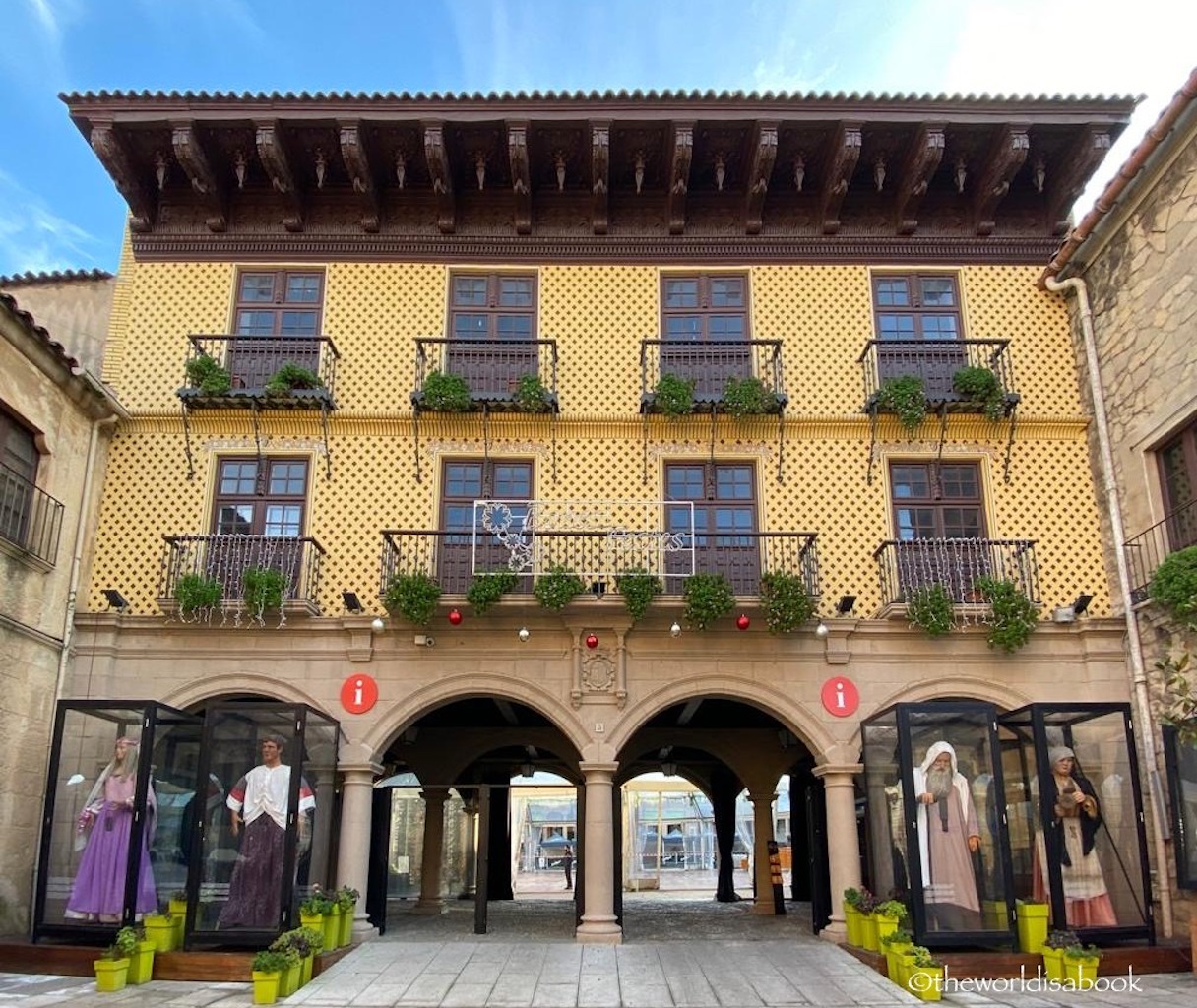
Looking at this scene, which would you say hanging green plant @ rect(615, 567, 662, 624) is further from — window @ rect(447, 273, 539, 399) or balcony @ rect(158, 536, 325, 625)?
balcony @ rect(158, 536, 325, 625)

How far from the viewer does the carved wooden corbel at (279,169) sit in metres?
14.4

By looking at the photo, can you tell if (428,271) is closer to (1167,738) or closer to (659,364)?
(659,364)

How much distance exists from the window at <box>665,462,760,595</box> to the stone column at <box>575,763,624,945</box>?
2589mm

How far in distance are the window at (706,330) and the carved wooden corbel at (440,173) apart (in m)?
3.29

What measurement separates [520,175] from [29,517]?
7.87m

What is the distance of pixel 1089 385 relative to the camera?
47.4ft

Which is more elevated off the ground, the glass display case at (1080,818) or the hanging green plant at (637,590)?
the hanging green plant at (637,590)

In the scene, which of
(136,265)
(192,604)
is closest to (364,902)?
(192,604)

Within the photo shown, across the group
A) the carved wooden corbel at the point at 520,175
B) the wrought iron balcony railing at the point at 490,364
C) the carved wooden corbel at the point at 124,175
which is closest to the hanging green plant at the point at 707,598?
the wrought iron balcony railing at the point at 490,364

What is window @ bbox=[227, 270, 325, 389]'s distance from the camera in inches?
579

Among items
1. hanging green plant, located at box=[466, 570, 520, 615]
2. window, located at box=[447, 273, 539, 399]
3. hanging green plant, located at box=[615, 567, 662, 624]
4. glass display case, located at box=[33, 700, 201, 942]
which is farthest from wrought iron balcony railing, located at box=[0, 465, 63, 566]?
hanging green plant, located at box=[615, 567, 662, 624]

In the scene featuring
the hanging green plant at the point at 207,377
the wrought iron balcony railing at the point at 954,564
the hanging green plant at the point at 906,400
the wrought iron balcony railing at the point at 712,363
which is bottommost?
the wrought iron balcony railing at the point at 954,564

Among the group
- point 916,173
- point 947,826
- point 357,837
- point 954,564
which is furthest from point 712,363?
point 357,837

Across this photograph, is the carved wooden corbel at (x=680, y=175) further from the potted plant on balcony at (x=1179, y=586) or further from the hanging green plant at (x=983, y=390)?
the potted plant on balcony at (x=1179, y=586)
